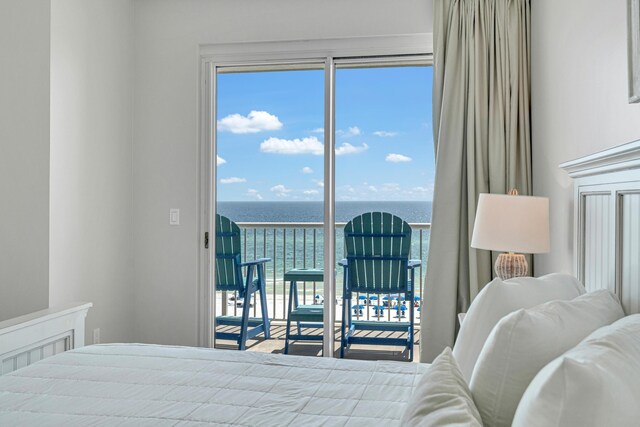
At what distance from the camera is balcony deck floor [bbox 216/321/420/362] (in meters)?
3.57

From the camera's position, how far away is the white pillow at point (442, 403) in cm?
94

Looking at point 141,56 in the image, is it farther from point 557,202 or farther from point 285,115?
point 557,202

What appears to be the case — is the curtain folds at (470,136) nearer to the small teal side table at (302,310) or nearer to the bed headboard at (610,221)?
the small teal side table at (302,310)

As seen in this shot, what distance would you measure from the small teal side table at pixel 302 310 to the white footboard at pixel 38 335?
148cm

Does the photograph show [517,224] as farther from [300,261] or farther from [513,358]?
[300,261]

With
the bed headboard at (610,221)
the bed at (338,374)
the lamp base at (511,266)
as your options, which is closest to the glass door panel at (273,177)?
the lamp base at (511,266)

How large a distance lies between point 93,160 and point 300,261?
4.83ft

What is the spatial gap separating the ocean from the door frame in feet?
0.24

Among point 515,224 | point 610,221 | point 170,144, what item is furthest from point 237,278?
point 610,221

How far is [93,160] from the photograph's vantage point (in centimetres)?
332

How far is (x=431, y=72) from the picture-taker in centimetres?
347

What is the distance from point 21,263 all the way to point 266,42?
201 centimetres

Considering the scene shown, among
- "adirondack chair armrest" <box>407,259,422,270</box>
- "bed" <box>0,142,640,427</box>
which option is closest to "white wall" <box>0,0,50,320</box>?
"bed" <box>0,142,640,427</box>

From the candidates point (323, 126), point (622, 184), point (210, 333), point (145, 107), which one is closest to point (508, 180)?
point (323, 126)
